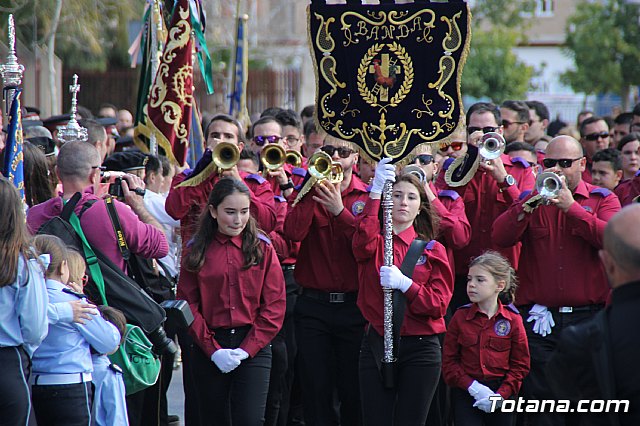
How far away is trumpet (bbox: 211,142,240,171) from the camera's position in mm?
8008

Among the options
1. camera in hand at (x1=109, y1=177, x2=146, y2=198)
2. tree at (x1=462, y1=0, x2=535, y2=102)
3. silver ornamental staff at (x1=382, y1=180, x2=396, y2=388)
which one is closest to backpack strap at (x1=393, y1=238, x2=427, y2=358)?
silver ornamental staff at (x1=382, y1=180, x2=396, y2=388)

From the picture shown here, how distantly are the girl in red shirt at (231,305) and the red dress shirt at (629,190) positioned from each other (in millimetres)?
3159

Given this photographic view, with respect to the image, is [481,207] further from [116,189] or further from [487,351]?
[116,189]

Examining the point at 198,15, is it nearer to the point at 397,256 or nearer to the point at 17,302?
the point at 397,256

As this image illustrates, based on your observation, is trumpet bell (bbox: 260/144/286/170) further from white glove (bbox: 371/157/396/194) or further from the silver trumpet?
the silver trumpet

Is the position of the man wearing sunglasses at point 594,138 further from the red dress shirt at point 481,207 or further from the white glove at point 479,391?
the white glove at point 479,391

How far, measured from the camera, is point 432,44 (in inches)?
287

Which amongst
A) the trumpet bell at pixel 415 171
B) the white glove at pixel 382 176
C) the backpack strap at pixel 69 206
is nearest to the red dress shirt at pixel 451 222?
the trumpet bell at pixel 415 171

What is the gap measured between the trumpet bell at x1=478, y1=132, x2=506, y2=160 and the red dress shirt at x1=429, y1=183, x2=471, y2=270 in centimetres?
36

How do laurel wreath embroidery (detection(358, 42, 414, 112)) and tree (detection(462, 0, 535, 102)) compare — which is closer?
laurel wreath embroidery (detection(358, 42, 414, 112))

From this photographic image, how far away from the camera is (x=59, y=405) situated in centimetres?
604

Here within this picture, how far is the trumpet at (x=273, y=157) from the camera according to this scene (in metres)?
8.52

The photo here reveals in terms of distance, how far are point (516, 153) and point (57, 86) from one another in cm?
1395

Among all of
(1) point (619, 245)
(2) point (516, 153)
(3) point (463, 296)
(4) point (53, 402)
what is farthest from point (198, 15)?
(1) point (619, 245)
